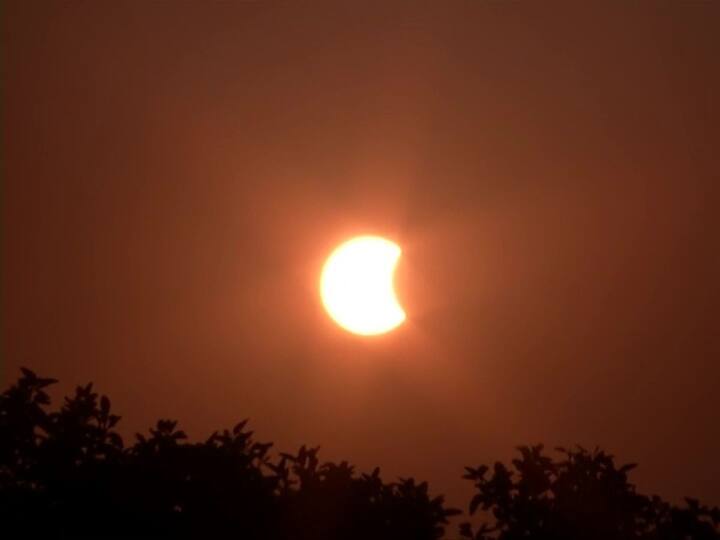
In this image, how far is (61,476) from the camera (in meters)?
9.66

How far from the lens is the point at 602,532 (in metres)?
10.9

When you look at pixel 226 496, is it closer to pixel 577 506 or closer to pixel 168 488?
pixel 168 488

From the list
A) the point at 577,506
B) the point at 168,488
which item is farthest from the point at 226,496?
the point at 577,506

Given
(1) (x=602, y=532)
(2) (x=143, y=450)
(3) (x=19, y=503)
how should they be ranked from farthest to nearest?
(1) (x=602, y=532) < (2) (x=143, y=450) < (3) (x=19, y=503)

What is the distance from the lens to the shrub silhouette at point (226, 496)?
9523mm

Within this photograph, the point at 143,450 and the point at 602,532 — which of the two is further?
the point at 602,532

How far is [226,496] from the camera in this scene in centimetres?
983

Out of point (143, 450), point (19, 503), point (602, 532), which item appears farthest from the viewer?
point (602, 532)

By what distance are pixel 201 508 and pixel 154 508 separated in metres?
0.45

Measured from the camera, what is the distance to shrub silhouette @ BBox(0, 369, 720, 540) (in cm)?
952

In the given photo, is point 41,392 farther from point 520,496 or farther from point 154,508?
point 520,496

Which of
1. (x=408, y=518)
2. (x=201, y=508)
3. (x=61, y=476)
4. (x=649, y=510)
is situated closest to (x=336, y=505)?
(x=408, y=518)

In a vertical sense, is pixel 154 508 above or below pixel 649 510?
below

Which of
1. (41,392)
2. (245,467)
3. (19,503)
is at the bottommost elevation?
(19,503)
